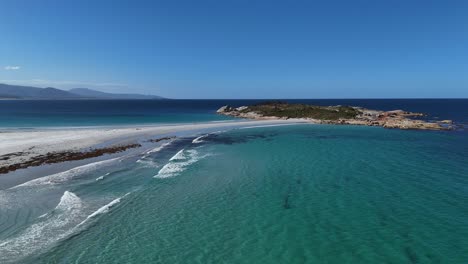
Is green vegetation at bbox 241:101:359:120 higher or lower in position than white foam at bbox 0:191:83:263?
higher

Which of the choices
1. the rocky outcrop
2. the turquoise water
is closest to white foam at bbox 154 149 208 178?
the turquoise water

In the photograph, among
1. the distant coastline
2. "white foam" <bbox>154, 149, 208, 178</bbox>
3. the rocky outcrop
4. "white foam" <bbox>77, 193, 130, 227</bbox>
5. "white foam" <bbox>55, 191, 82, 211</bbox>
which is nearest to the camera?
"white foam" <bbox>77, 193, 130, 227</bbox>

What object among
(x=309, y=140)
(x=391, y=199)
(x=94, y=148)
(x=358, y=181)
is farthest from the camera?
(x=309, y=140)

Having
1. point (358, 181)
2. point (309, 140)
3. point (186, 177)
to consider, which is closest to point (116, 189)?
point (186, 177)

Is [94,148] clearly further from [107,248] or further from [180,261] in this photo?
[180,261]

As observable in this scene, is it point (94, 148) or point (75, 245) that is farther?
point (94, 148)

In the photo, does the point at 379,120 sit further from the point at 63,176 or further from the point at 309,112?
the point at 63,176

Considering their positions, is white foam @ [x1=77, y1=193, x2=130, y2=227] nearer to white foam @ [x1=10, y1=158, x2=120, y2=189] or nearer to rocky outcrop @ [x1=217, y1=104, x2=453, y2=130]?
white foam @ [x1=10, y1=158, x2=120, y2=189]

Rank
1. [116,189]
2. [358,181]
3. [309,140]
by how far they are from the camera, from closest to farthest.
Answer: [116,189] < [358,181] < [309,140]
